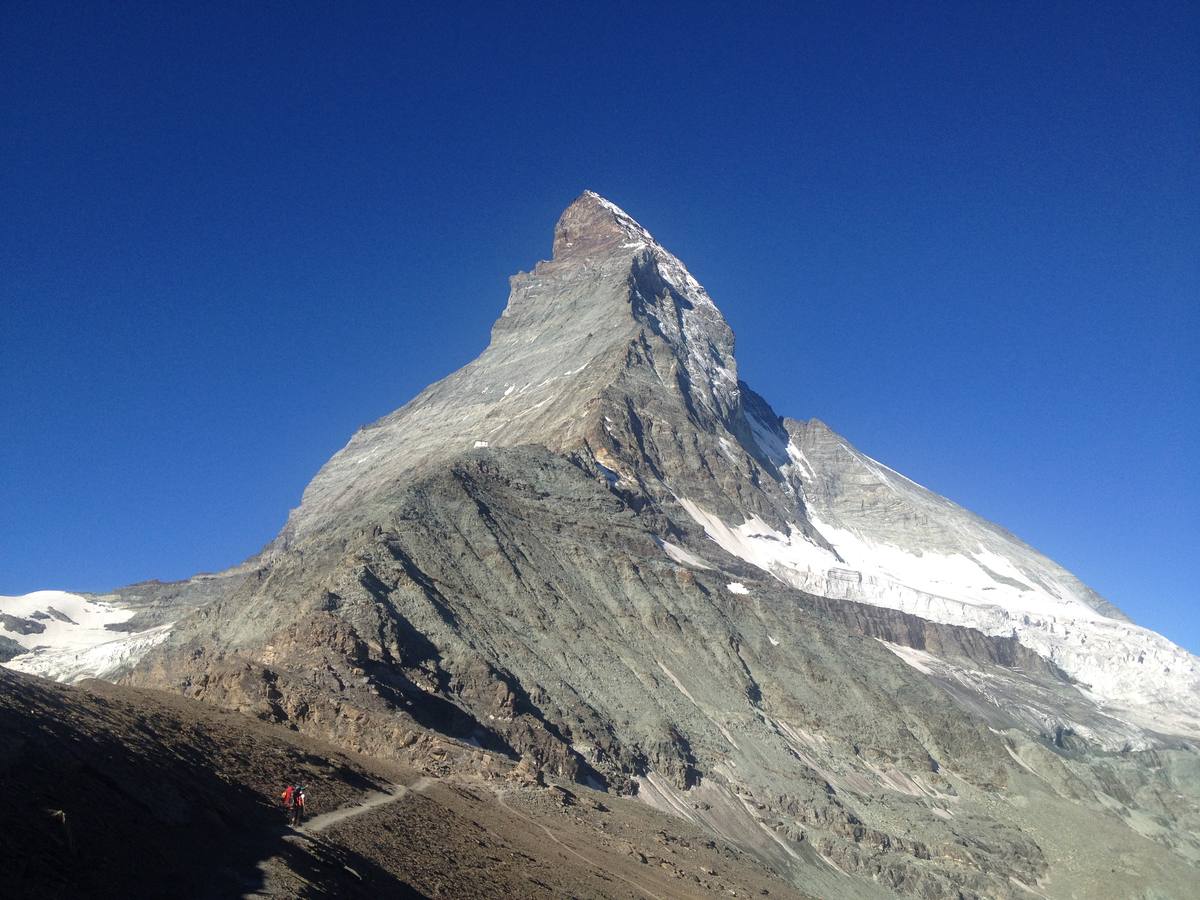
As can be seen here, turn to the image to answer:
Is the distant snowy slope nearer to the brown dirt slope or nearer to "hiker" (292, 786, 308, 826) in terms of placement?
the brown dirt slope

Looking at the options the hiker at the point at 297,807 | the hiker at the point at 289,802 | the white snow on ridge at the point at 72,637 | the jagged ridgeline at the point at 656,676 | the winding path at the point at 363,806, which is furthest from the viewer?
the white snow on ridge at the point at 72,637

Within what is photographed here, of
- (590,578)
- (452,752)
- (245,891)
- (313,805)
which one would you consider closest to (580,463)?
(590,578)

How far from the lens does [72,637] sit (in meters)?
125

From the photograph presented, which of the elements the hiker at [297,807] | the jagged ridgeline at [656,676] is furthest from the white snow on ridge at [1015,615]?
the hiker at [297,807]

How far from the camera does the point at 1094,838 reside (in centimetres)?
6775

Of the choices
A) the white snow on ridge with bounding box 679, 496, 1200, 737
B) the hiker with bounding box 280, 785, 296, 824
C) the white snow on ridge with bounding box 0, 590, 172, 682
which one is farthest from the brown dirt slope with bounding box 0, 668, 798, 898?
the white snow on ridge with bounding box 679, 496, 1200, 737

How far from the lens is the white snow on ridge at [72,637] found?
85.4 m

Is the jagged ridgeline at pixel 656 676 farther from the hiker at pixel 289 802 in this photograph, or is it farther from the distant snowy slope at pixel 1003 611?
the hiker at pixel 289 802

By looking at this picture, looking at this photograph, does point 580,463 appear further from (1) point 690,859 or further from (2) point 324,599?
(1) point 690,859

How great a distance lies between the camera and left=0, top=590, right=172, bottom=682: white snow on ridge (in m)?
85.4

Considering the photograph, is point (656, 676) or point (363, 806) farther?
point (656, 676)

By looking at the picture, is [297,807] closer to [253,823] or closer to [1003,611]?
[253,823]

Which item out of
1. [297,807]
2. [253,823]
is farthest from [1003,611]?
[253,823]

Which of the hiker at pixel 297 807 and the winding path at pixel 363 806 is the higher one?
the hiker at pixel 297 807
